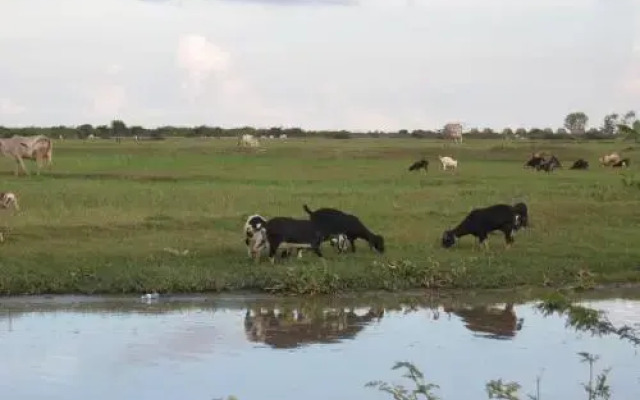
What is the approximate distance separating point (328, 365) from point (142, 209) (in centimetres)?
1264

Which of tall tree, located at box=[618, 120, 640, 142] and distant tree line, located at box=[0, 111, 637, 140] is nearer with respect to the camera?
tall tree, located at box=[618, 120, 640, 142]

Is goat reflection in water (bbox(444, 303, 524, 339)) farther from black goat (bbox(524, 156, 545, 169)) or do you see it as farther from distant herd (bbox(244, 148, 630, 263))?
black goat (bbox(524, 156, 545, 169))

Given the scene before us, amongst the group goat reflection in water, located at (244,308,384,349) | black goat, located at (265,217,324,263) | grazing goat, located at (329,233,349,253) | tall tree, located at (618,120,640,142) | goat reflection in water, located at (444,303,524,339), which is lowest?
goat reflection in water, located at (244,308,384,349)

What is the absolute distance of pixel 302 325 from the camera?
46.9ft

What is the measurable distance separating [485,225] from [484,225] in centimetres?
2

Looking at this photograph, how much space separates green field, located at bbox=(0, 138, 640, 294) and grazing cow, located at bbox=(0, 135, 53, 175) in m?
0.90

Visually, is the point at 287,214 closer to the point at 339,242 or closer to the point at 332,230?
the point at 339,242

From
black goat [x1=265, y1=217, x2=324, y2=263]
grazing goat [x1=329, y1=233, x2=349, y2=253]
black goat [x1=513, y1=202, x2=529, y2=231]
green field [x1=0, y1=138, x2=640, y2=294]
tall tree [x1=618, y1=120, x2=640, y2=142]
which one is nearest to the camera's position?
tall tree [x1=618, y1=120, x2=640, y2=142]

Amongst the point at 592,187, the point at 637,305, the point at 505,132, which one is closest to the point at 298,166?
the point at 592,187

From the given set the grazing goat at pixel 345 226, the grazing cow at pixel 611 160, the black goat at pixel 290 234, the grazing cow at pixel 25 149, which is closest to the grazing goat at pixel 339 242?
the grazing goat at pixel 345 226

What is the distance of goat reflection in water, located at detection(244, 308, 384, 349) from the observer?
1333cm

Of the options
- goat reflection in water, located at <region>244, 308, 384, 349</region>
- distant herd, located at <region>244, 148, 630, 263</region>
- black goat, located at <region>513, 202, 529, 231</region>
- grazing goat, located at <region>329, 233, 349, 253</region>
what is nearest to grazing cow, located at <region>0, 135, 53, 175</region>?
grazing goat, located at <region>329, 233, 349, 253</region>

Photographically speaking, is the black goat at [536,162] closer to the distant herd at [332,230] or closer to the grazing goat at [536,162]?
the grazing goat at [536,162]

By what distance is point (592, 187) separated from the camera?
102 ft
